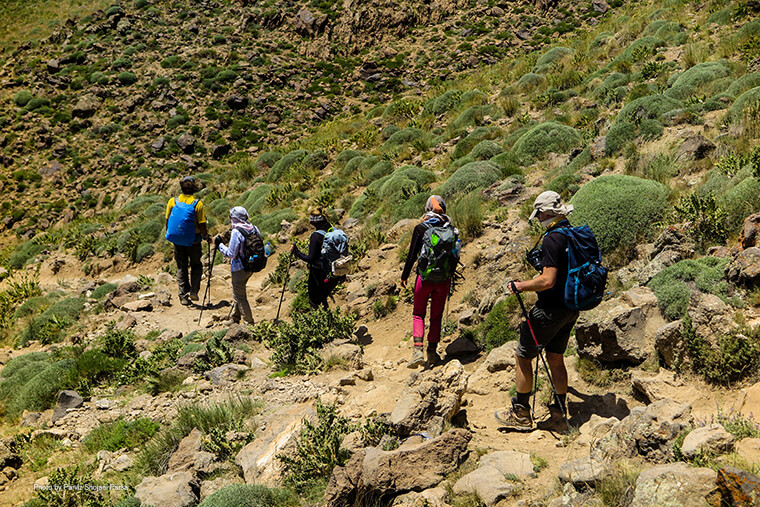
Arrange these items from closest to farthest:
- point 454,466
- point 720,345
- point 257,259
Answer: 1. point 454,466
2. point 720,345
3. point 257,259

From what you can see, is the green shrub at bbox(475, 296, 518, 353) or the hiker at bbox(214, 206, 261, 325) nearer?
the green shrub at bbox(475, 296, 518, 353)

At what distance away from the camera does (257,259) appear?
8648 millimetres

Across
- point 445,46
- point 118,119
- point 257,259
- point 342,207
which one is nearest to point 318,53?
point 445,46

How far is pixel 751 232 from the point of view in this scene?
5555 millimetres

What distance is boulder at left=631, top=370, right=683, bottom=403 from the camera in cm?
473

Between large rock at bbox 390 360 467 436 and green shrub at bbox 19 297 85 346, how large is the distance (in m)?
9.59

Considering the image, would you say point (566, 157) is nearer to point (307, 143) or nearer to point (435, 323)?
point (435, 323)

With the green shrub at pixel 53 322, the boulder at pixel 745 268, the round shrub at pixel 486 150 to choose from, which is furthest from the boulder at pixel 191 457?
the round shrub at pixel 486 150

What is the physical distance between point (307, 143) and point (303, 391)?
1837 centimetres

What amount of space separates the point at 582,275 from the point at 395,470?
2.23 m

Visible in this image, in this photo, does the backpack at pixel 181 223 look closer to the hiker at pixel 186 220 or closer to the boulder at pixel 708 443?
the hiker at pixel 186 220

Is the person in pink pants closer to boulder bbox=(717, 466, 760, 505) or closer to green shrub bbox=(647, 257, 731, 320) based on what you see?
green shrub bbox=(647, 257, 731, 320)

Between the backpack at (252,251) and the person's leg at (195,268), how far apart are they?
2.32 m

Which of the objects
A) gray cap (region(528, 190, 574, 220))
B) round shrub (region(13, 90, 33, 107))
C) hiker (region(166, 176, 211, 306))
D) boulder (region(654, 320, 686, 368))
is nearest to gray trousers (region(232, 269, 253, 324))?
hiker (region(166, 176, 211, 306))
